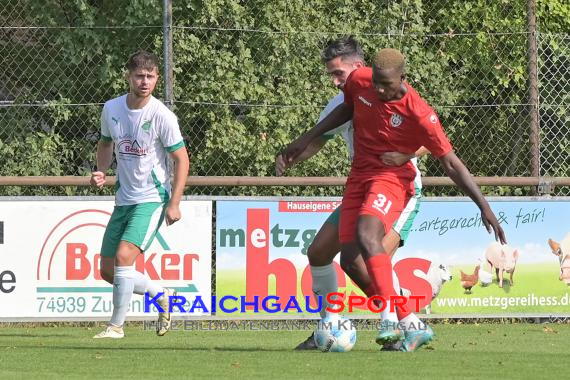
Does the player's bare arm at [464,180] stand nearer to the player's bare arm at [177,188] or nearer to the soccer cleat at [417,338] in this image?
the soccer cleat at [417,338]

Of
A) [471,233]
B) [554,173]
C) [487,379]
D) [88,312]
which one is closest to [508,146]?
[554,173]

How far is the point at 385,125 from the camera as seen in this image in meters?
8.41

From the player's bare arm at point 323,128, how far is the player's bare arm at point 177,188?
3.47 feet

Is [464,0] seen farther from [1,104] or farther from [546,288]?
[1,104]

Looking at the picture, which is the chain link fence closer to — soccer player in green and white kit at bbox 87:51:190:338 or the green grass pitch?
the green grass pitch

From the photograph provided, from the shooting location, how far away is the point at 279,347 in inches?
379

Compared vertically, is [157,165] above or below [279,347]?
above

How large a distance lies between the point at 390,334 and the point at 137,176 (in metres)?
2.46

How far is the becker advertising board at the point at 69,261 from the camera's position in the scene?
40.3 feet

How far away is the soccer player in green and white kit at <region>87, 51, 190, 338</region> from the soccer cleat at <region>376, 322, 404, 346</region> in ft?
6.70

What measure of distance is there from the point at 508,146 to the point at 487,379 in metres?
7.27

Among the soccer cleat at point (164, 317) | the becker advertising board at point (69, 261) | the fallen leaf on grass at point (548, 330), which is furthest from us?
the becker advertising board at point (69, 261)

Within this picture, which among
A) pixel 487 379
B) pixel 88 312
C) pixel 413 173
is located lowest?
pixel 88 312

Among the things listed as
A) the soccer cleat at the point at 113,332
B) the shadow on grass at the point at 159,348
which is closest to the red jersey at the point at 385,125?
the shadow on grass at the point at 159,348
